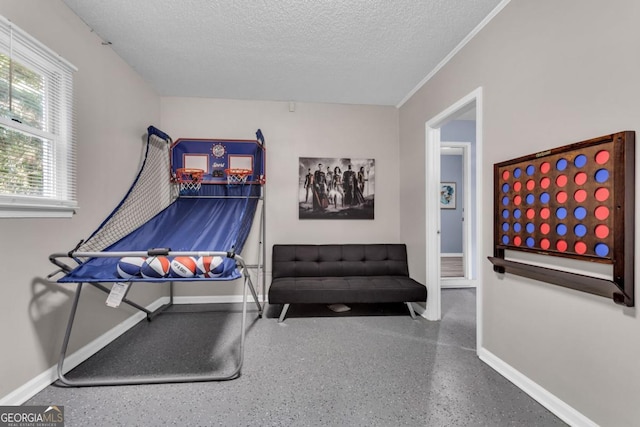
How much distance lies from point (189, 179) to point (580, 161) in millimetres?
3260

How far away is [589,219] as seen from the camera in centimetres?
126

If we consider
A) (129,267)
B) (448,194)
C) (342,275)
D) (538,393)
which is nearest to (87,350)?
(129,267)

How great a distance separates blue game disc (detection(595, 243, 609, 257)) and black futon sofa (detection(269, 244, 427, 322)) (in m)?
1.56

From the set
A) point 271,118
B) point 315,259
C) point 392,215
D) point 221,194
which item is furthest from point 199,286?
point 392,215

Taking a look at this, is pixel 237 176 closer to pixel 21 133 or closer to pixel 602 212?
pixel 21 133

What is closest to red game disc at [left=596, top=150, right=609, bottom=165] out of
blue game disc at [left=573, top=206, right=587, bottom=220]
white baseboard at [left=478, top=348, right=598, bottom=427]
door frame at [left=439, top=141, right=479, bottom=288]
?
blue game disc at [left=573, top=206, right=587, bottom=220]

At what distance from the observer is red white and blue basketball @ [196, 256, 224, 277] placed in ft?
5.04

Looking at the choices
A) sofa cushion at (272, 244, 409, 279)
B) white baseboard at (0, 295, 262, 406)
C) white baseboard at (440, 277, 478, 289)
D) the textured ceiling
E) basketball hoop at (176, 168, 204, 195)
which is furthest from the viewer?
white baseboard at (440, 277, 478, 289)

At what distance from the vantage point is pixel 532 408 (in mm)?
1465

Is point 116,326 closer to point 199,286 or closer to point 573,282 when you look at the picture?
point 199,286

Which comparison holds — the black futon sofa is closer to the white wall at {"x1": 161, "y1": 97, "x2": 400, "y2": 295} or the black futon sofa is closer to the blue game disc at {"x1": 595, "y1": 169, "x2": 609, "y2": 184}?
the white wall at {"x1": 161, "y1": 97, "x2": 400, "y2": 295}

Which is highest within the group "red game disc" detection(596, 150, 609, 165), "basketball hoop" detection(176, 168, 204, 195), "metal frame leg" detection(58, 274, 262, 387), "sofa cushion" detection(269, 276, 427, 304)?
"basketball hoop" detection(176, 168, 204, 195)

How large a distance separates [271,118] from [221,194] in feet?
3.70

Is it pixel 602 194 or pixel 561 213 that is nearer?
pixel 602 194
